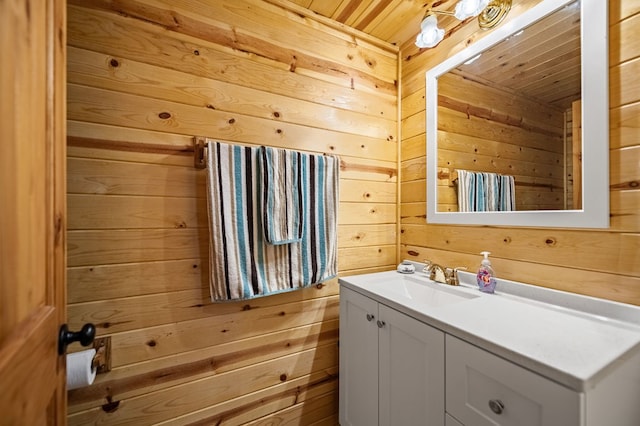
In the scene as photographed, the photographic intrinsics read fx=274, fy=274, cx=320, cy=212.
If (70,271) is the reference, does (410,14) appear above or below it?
above

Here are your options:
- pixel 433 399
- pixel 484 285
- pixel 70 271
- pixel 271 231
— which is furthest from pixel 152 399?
pixel 484 285

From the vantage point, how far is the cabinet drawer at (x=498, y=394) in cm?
57

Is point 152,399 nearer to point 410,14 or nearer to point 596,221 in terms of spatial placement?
point 596,221

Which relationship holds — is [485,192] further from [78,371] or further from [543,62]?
[78,371]

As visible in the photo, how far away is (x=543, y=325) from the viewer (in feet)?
2.59

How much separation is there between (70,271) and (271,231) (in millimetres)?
709

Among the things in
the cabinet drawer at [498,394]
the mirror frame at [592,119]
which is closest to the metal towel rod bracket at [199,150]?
the cabinet drawer at [498,394]

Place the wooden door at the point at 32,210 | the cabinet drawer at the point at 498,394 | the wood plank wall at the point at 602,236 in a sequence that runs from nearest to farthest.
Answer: the wooden door at the point at 32,210 → the cabinet drawer at the point at 498,394 → the wood plank wall at the point at 602,236

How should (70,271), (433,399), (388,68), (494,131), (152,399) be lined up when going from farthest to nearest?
(388,68) < (494,131) < (152,399) < (70,271) < (433,399)

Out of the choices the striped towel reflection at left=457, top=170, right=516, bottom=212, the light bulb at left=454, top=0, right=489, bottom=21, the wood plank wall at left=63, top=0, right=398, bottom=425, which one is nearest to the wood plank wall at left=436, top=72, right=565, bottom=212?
the striped towel reflection at left=457, top=170, right=516, bottom=212

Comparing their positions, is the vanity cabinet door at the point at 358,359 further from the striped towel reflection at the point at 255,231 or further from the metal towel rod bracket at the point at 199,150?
the metal towel rod bracket at the point at 199,150

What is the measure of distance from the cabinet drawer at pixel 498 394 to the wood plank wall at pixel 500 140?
0.64 m

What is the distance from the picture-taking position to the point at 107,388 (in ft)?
3.33

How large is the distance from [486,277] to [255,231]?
97cm
